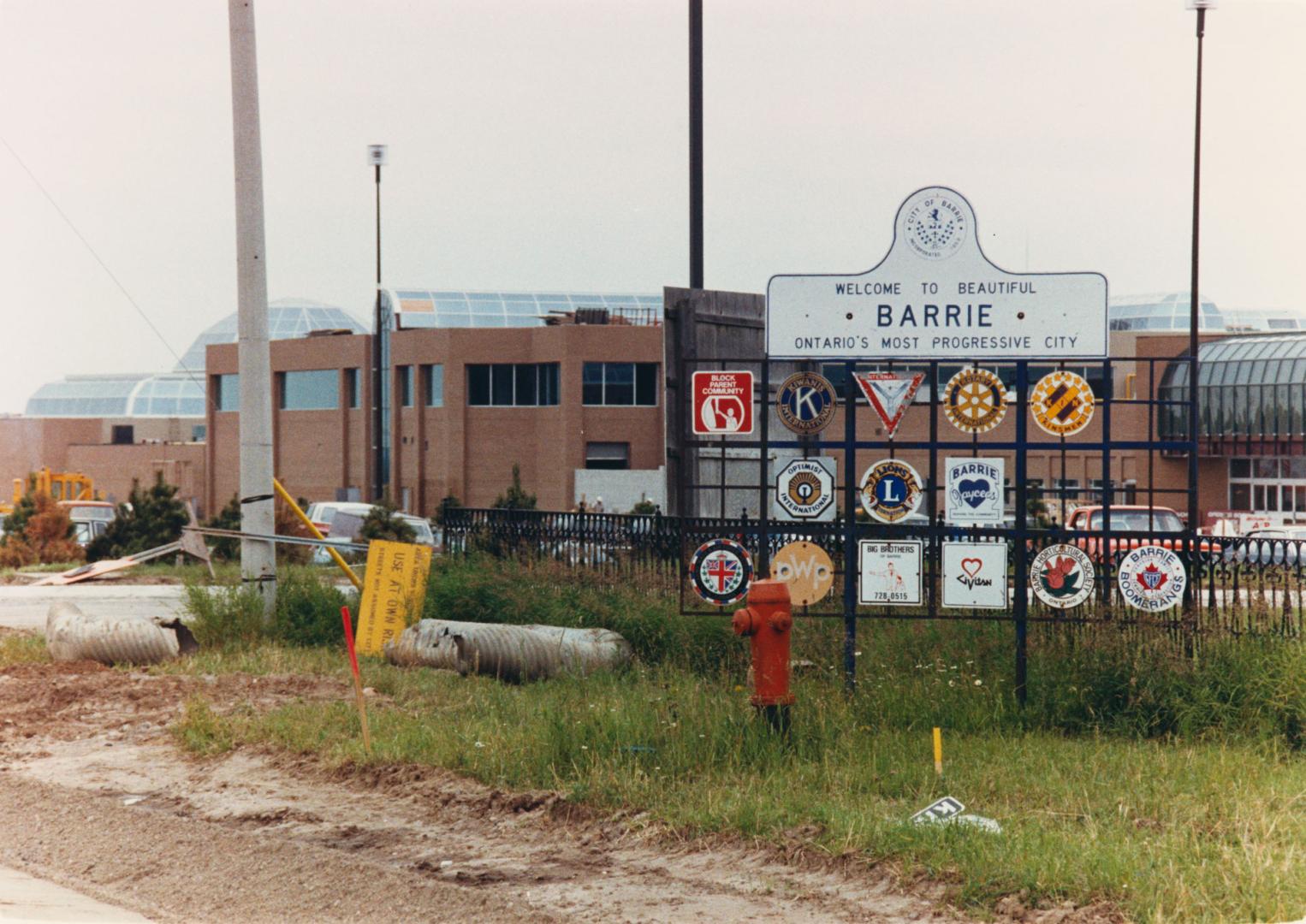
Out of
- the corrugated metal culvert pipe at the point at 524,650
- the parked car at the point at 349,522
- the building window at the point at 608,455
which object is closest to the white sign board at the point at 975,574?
the corrugated metal culvert pipe at the point at 524,650

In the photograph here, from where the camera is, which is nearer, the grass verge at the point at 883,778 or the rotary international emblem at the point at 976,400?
the grass verge at the point at 883,778

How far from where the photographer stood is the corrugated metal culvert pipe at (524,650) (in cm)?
1227

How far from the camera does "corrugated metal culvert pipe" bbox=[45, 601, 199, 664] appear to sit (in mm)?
13852

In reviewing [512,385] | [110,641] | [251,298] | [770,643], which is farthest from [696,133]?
[512,385]

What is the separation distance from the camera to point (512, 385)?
66.9 m

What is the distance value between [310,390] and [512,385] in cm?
1406

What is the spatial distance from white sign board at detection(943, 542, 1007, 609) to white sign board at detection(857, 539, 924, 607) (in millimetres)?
245

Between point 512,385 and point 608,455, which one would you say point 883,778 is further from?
point 512,385

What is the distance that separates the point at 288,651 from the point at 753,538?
14.8ft

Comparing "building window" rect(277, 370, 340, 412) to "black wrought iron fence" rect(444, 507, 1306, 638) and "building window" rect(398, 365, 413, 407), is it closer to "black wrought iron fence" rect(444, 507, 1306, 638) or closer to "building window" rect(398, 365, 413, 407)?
"building window" rect(398, 365, 413, 407)

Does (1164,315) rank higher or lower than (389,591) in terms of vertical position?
higher

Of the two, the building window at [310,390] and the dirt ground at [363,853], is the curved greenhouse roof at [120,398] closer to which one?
the building window at [310,390]

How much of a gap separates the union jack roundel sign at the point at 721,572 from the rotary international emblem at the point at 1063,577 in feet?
7.32

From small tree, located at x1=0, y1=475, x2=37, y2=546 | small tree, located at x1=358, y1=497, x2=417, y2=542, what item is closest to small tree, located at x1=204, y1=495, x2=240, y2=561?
small tree, located at x1=358, y1=497, x2=417, y2=542
